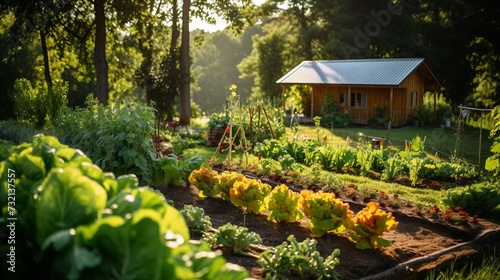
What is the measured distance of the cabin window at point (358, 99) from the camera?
2650 centimetres

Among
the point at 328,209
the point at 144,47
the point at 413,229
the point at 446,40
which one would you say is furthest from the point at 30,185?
the point at 446,40

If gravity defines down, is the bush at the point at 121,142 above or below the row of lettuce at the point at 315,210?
above

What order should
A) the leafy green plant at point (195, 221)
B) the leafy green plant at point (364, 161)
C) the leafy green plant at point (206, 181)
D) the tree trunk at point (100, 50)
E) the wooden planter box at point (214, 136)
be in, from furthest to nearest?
the tree trunk at point (100, 50) < the wooden planter box at point (214, 136) < the leafy green plant at point (364, 161) < the leafy green plant at point (206, 181) < the leafy green plant at point (195, 221)

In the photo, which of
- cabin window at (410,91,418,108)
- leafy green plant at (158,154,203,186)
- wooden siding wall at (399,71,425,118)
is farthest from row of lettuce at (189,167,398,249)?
cabin window at (410,91,418,108)

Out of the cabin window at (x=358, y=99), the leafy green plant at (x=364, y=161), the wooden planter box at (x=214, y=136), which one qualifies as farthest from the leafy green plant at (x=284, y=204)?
the cabin window at (x=358, y=99)

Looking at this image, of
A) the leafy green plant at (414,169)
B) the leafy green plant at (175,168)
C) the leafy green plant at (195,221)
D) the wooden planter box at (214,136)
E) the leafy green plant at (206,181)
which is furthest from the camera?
the wooden planter box at (214,136)

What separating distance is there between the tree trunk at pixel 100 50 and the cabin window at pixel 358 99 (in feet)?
45.1

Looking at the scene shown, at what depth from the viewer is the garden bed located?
4.80 meters

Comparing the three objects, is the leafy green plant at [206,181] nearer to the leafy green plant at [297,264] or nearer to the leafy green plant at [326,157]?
the leafy green plant at [297,264]

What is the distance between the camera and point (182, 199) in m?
7.06

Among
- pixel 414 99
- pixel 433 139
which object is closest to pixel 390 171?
pixel 433 139

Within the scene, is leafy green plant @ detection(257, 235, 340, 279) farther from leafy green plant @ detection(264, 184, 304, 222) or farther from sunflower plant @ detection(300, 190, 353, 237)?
leafy green plant @ detection(264, 184, 304, 222)

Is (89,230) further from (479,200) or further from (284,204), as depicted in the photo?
(479,200)

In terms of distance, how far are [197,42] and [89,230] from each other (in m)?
24.8
